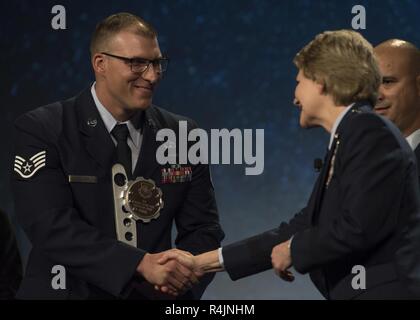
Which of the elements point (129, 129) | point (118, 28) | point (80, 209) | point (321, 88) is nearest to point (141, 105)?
point (129, 129)

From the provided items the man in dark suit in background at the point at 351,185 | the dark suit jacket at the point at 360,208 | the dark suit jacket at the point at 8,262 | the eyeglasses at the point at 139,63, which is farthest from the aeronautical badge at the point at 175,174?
the dark suit jacket at the point at 8,262

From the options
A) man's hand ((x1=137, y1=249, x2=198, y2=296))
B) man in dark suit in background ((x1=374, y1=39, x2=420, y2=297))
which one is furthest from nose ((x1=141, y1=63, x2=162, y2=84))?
man in dark suit in background ((x1=374, y1=39, x2=420, y2=297))

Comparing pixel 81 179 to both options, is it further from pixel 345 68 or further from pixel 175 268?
pixel 345 68

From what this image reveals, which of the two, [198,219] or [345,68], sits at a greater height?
[345,68]

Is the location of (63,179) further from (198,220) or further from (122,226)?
(198,220)

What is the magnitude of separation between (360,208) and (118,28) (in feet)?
4.10

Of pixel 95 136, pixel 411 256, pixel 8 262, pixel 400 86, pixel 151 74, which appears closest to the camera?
pixel 411 256

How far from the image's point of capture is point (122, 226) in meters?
3.02

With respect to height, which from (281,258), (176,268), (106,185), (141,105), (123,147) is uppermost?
(141,105)

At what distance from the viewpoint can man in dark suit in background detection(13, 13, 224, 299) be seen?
2934mm

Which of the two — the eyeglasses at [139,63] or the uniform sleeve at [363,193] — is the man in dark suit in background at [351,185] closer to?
the uniform sleeve at [363,193]

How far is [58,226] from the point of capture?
2924 mm

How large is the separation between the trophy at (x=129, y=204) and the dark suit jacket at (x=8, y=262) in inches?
29.0

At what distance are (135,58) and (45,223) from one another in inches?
25.8
